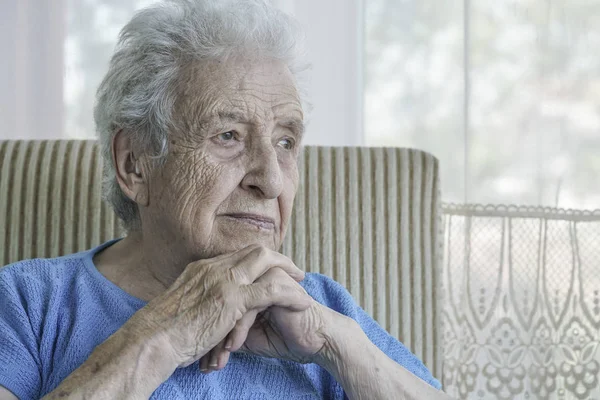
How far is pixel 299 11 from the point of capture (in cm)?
234

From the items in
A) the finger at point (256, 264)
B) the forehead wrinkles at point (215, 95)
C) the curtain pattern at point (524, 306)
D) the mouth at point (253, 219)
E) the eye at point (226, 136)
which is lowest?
the curtain pattern at point (524, 306)

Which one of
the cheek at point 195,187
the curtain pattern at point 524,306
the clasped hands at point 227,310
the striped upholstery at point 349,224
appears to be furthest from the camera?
the curtain pattern at point 524,306

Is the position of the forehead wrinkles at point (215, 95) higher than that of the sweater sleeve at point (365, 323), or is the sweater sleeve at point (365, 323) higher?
the forehead wrinkles at point (215, 95)

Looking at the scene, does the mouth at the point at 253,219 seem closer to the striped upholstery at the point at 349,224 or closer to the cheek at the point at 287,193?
the cheek at the point at 287,193

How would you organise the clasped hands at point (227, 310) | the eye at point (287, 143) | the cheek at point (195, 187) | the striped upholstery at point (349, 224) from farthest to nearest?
the striped upholstery at point (349, 224)
the eye at point (287, 143)
the cheek at point (195, 187)
the clasped hands at point (227, 310)

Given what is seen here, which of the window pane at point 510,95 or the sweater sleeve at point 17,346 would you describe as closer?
the sweater sleeve at point 17,346

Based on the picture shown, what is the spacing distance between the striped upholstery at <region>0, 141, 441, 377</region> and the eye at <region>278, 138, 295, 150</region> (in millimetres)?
284

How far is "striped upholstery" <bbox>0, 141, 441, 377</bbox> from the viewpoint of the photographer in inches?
69.2

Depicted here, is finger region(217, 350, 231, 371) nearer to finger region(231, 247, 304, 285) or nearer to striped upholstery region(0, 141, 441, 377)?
finger region(231, 247, 304, 285)

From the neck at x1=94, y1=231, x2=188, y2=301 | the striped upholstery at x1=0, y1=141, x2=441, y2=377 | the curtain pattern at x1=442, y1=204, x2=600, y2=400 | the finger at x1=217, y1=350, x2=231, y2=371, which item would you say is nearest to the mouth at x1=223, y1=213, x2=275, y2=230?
the neck at x1=94, y1=231, x2=188, y2=301

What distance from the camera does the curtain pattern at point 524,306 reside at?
2.12 meters

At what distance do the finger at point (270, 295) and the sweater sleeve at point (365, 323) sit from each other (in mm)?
254

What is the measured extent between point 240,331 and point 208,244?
0.18 meters

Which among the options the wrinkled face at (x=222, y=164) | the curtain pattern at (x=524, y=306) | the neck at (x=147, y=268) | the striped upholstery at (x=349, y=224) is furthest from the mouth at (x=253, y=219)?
the curtain pattern at (x=524, y=306)
